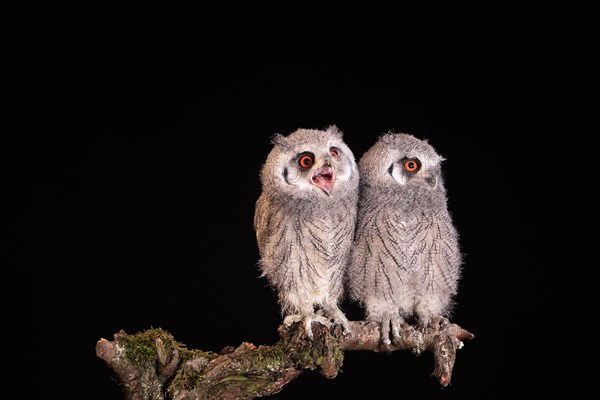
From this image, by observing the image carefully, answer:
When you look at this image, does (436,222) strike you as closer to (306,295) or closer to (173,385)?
(306,295)

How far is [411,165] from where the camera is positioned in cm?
261

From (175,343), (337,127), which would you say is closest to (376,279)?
(337,127)

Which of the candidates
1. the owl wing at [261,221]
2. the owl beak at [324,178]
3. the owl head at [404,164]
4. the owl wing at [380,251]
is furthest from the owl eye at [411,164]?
the owl wing at [261,221]

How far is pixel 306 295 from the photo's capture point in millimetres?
2660

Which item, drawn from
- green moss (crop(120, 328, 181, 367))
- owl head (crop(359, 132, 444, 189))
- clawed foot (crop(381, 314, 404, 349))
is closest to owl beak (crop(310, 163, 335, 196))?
owl head (crop(359, 132, 444, 189))

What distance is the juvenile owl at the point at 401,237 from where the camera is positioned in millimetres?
2611

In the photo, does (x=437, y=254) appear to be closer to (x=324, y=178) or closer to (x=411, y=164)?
(x=411, y=164)

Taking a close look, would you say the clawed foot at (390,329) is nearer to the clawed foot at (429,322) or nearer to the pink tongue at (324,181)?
the clawed foot at (429,322)

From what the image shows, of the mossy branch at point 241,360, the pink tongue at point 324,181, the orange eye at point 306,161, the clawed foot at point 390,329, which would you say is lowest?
the mossy branch at point 241,360

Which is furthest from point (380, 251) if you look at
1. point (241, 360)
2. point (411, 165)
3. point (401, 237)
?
point (241, 360)

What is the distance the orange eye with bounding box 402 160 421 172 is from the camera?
2605 mm

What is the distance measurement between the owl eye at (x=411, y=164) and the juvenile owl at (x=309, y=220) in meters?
0.18

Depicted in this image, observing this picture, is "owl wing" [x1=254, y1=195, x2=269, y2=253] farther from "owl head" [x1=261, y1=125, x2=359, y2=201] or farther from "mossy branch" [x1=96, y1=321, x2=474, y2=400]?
"mossy branch" [x1=96, y1=321, x2=474, y2=400]

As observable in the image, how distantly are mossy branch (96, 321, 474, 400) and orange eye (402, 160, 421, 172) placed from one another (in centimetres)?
58
